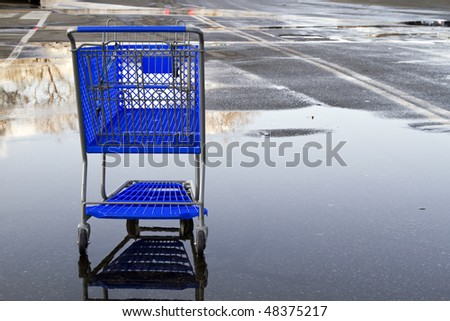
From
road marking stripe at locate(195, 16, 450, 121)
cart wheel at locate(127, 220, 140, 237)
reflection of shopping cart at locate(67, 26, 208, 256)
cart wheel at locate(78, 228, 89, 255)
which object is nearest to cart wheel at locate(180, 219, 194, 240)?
reflection of shopping cart at locate(67, 26, 208, 256)

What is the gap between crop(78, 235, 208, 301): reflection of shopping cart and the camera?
13.2 ft

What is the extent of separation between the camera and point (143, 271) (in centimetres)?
426

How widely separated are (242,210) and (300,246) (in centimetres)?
80

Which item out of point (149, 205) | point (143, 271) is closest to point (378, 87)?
point (149, 205)

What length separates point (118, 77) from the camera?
495 centimetres

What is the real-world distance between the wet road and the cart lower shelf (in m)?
0.20

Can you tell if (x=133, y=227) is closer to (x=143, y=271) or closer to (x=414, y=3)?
(x=143, y=271)

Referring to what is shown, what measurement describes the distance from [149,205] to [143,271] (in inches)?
27.6

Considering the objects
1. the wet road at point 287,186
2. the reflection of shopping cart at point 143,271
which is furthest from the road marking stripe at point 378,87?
the reflection of shopping cart at point 143,271

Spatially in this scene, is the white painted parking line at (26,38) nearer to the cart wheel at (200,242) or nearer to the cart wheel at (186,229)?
the cart wheel at (186,229)

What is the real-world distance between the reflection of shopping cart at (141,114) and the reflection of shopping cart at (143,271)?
180mm

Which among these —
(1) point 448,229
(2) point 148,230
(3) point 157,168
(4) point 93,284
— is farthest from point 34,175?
(1) point 448,229

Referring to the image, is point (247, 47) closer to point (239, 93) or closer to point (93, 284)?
point (239, 93)
